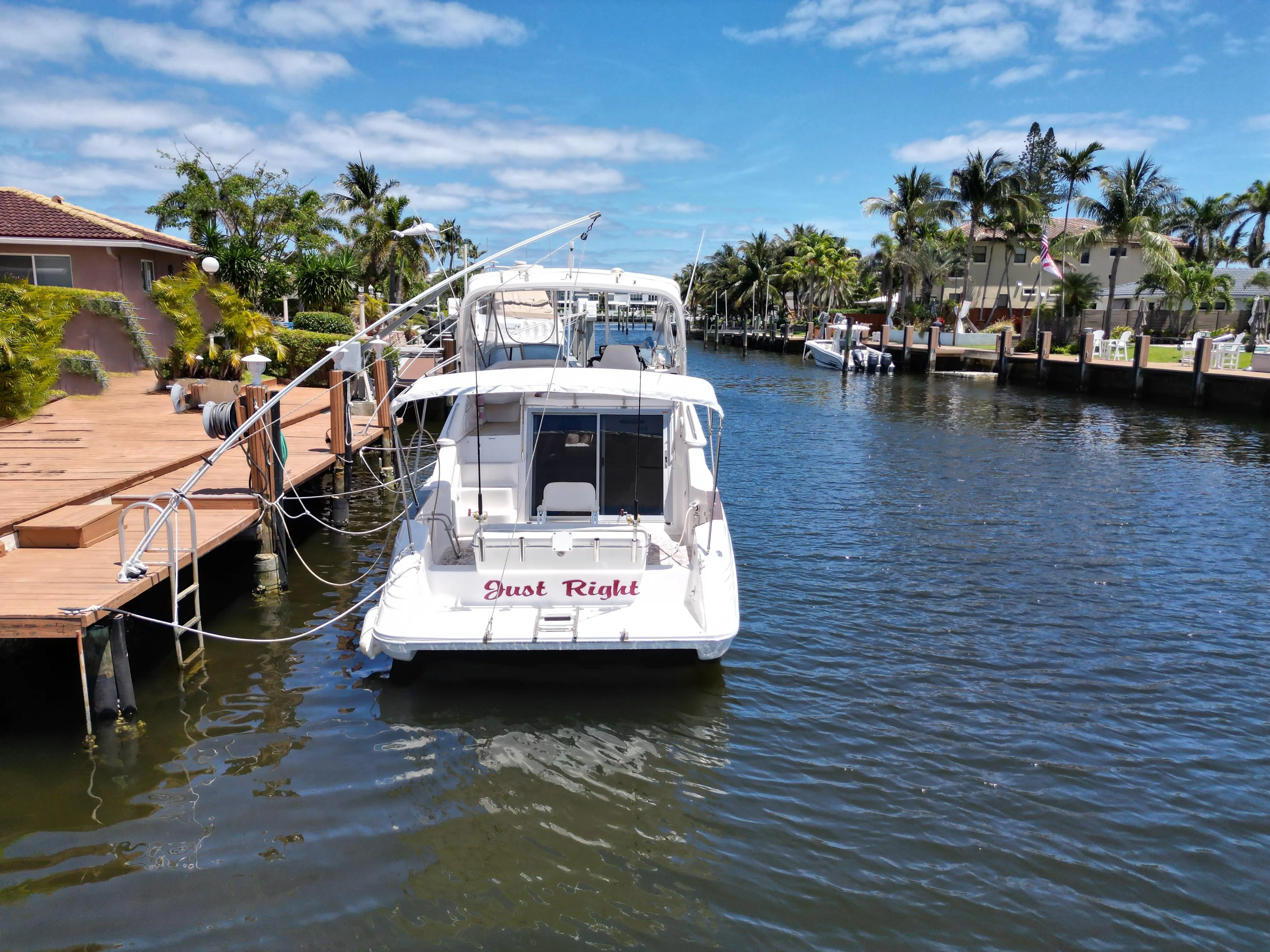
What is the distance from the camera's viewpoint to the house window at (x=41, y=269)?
24.0 metres

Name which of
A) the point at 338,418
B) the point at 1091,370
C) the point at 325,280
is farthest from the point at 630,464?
the point at 1091,370

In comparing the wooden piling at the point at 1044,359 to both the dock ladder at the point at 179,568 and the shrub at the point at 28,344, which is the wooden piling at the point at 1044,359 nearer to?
the shrub at the point at 28,344

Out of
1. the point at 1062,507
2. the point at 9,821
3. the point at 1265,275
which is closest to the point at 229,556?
the point at 9,821

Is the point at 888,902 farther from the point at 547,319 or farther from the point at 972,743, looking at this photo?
the point at 547,319

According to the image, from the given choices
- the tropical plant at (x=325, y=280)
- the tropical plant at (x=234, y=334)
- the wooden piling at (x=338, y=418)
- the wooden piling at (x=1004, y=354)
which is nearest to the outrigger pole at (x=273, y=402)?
the wooden piling at (x=338, y=418)

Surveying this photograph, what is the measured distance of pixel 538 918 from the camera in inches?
234

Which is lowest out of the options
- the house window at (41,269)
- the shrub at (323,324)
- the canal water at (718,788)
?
the canal water at (718,788)

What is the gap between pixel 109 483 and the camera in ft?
39.5

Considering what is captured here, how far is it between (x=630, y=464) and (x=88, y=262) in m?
21.7

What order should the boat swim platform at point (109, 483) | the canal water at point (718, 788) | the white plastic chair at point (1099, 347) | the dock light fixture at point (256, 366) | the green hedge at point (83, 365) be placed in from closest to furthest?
the canal water at point (718, 788)
the boat swim platform at point (109, 483)
the dock light fixture at point (256, 366)
the green hedge at point (83, 365)
the white plastic chair at point (1099, 347)

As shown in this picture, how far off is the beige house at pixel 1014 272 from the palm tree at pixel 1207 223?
629 cm

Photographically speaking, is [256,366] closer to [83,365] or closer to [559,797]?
[559,797]

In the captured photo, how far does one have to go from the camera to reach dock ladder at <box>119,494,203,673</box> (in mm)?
8500

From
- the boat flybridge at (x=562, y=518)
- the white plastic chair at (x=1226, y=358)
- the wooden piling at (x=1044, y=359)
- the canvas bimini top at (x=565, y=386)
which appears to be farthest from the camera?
the wooden piling at (x=1044, y=359)
